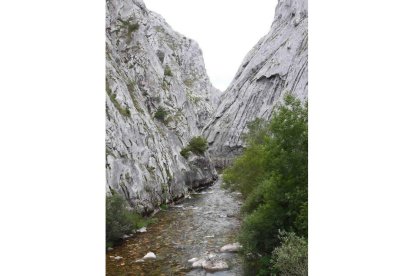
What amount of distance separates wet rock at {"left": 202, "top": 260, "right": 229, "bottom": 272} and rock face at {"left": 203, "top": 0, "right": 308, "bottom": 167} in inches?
2820

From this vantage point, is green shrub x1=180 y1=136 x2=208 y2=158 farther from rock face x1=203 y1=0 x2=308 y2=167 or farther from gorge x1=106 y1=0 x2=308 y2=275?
rock face x1=203 y1=0 x2=308 y2=167

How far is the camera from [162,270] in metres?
17.4

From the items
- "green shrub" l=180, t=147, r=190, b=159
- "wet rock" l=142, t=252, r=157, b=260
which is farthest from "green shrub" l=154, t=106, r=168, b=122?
"wet rock" l=142, t=252, r=157, b=260

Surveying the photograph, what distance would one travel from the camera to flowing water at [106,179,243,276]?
17594 millimetres

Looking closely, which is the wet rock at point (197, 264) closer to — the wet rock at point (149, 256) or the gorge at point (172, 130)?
the gorge at point (172, 130)

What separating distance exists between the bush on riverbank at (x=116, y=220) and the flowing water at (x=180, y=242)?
0.66 metres

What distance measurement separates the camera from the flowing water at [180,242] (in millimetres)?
17594

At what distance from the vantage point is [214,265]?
1764 cm

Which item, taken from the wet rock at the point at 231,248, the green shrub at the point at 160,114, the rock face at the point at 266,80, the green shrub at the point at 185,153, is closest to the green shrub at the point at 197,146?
the green shrub at the point at 185,153

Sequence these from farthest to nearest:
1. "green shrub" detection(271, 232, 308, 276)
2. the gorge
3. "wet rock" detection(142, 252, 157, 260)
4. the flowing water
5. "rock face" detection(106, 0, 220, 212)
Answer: "rock face" detection(106, 0, 220, 212) < the gorge < "wet rock" detection(142, 252, 157, 260) < the flowing water < "green shrub" detection(271, 232, 308, 276)
